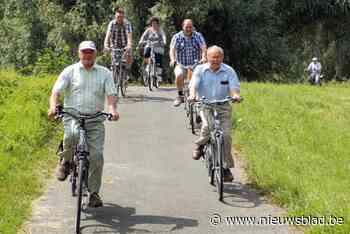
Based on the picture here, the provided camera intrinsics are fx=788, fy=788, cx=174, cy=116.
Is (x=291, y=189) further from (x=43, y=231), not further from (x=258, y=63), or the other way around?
(x=258, y=63)

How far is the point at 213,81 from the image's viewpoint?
10656mm

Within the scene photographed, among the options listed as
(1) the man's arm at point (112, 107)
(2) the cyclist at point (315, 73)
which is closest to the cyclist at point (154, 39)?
(1) the man's arm at point (112, 107)

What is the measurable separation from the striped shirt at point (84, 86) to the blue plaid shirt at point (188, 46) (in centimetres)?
572

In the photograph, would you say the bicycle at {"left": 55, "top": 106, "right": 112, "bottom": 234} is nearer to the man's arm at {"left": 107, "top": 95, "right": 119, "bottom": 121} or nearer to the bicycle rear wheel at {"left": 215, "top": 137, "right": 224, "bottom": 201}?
the man's arm at {"left": 107, "top": 95, "right": 119, "bottom": 121}

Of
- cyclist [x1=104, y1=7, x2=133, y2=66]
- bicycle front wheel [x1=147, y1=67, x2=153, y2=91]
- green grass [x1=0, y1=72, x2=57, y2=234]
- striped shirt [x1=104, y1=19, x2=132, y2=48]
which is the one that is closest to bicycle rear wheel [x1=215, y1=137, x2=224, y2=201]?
green grass [x1=0, y1=72, x2=57, y2=234]

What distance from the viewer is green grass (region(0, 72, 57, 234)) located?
944 cm

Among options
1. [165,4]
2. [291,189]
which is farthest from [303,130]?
[165,4]

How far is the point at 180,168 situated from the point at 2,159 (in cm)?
262

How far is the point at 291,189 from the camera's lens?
9.95 m

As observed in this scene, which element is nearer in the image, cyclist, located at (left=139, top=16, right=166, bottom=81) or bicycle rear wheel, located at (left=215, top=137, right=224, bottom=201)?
bicycle rear wheel, located at (left=215, top=137, right=224, bottom=201)

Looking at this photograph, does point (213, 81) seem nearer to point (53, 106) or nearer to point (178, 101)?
point (53, 106)

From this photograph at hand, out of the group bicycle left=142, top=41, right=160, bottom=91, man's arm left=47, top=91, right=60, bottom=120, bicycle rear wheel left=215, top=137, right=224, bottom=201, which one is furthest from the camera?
bicycle left=142, top=41, right=160, bottom=91

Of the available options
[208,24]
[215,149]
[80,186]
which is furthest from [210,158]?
[208,24]

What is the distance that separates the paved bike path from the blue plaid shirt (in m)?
1.52
